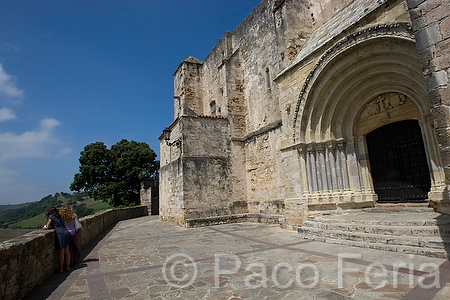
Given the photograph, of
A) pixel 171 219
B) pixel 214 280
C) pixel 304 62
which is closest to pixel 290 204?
pixel 304 62

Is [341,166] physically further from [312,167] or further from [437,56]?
[437,56]

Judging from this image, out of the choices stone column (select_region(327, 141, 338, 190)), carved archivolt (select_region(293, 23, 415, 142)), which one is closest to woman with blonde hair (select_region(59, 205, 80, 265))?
carved archivolt (select_region(293, 23, 415, 142))

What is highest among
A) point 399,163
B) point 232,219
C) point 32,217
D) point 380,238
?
point 399,163

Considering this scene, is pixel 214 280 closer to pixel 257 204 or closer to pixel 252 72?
pixel 257 204

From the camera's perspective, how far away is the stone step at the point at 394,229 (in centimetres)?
442

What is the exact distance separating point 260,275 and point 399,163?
5.38m

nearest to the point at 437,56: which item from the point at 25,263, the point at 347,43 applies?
the point at 347,43

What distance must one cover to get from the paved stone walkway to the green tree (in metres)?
21.3

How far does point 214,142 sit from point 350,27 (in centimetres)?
773

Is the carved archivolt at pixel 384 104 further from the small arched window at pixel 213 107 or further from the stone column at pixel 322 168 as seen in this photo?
the small arched window at pixel 213 107

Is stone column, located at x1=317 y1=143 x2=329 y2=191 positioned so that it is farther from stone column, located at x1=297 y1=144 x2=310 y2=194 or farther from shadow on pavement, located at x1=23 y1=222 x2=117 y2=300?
shadow on pavement, located at x1=23 y1=222 x2=117 y2=300

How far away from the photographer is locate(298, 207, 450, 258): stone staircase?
14.1 ft

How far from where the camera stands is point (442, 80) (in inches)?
125

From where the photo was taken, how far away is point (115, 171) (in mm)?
26875
